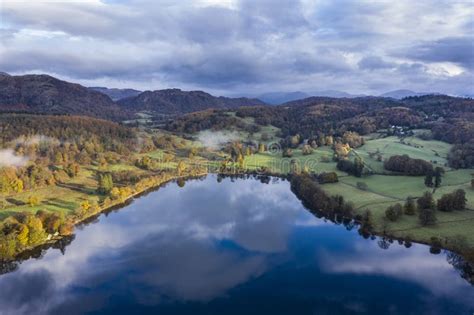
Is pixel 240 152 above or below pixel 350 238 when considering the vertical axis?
above

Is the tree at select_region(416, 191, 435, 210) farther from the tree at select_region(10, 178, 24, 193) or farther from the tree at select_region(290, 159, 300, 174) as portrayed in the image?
the tree at select_region(10, 178, 24, 193)

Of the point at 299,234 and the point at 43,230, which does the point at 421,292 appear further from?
the point at 43,230

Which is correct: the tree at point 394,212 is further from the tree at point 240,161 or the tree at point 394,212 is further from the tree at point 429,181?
the tree at point 240,161

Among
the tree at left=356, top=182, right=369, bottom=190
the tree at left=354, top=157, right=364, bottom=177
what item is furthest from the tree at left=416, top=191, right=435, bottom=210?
the tree at left=354, top=157, right=364, bottom=177

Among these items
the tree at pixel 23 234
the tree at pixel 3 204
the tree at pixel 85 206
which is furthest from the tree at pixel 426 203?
the tree at pixel 3 204

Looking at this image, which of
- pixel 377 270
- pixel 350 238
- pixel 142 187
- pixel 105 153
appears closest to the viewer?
pixel 377 270

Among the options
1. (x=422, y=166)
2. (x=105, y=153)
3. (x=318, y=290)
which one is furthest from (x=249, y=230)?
(x=105, y=153)

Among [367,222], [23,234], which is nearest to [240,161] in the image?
[367,222]

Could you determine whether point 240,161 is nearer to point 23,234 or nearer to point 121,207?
point 121,207
